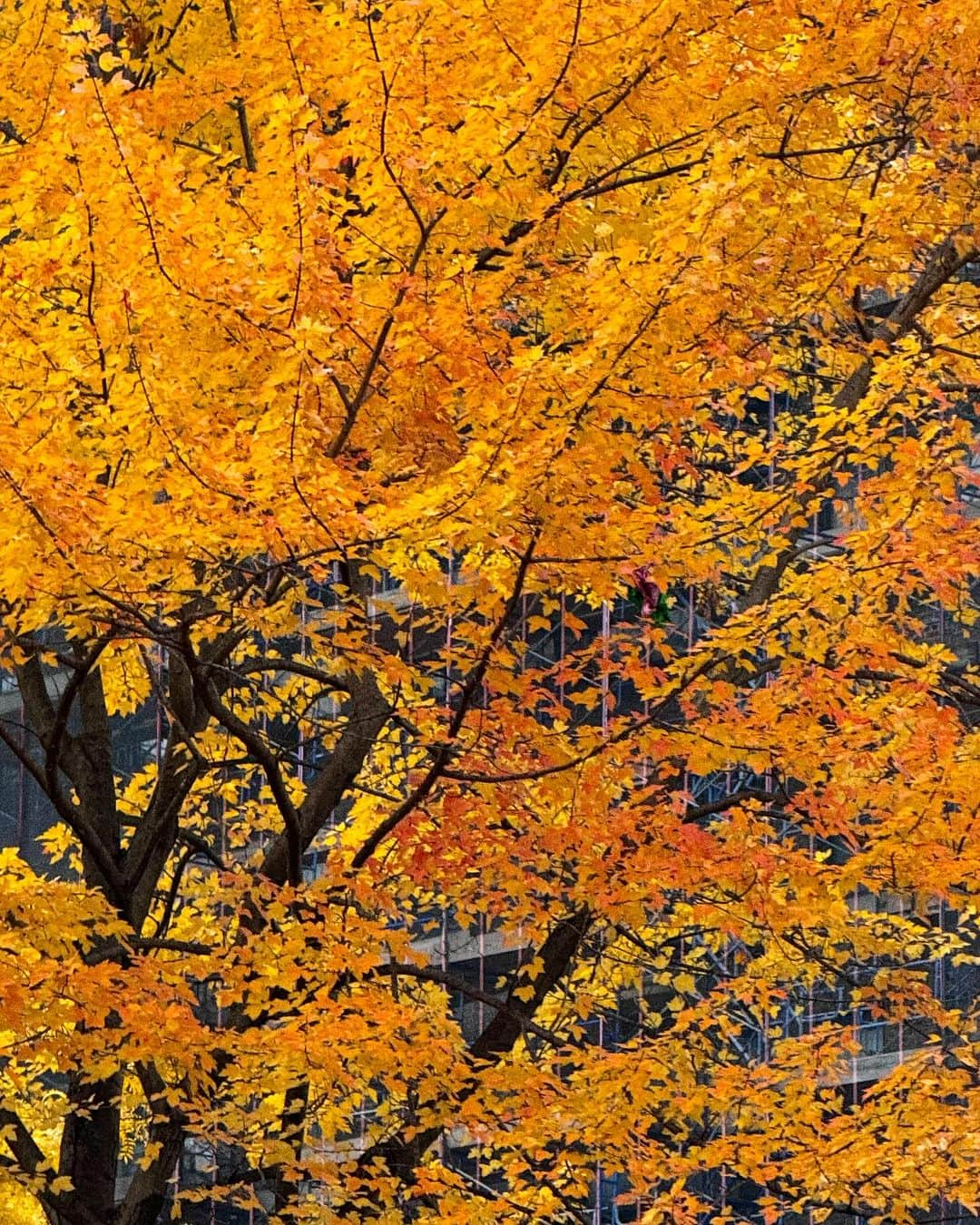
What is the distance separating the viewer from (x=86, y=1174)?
8914mm

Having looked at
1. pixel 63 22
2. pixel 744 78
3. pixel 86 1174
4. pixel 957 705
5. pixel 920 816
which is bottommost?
pixel 86 1174

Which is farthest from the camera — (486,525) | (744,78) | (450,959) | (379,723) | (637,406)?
(450,959)

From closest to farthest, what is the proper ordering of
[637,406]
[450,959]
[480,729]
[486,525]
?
[486,525] < [637,406] < [480,729] < [450,959]

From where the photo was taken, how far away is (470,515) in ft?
19.6

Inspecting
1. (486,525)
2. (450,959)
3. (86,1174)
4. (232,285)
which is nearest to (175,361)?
(232,285)

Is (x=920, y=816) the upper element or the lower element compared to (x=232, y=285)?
lower

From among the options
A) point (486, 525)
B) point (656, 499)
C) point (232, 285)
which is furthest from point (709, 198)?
point (656, 499)

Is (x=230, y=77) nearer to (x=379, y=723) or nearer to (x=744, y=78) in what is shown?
(x=744, y=78)

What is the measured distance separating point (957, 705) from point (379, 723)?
9.31 ft

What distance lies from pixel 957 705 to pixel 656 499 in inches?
87.7

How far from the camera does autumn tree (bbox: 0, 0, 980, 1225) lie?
6367 mm

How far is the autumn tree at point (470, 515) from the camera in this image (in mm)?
6367

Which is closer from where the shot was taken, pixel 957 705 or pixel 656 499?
pixel 656 499

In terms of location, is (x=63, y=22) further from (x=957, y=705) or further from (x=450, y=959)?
(x=450, y=959)
